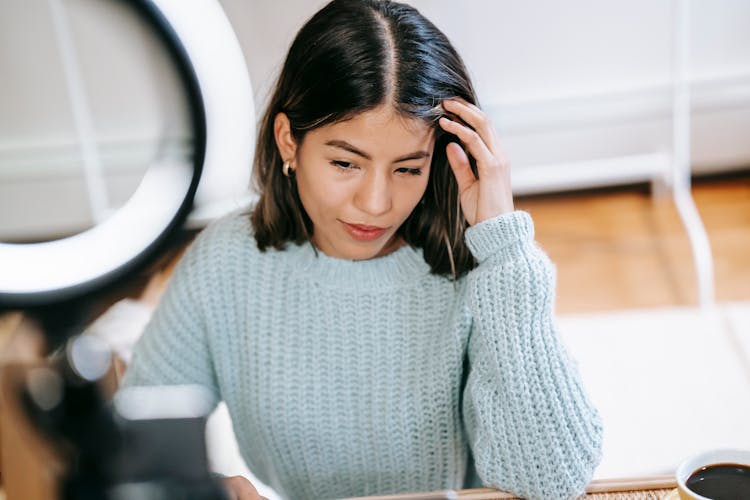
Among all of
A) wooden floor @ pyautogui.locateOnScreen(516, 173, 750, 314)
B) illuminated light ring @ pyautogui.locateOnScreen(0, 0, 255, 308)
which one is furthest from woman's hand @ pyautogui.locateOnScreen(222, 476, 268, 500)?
wooden floor @ pyautogui.locateOnScreen(516, 173, 750, 314)

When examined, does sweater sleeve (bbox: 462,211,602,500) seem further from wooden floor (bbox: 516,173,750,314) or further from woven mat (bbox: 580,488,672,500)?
wooden floor (bbox: 516,173,750,314)

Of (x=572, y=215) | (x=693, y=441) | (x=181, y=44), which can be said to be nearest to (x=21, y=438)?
(x=181, y=44)

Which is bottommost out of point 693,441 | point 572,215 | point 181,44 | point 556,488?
point 693,441

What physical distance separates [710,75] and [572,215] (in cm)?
56

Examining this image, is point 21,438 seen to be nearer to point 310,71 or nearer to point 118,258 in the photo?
point 118,258

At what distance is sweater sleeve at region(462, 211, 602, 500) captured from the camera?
81cm

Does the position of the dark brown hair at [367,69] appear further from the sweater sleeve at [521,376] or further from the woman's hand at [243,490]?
the woman's hand at [243,490]

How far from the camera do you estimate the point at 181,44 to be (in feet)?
1.06

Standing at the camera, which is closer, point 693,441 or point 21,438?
point 21,438

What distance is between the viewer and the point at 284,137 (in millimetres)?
887

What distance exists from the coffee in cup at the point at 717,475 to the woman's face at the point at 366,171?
353mm

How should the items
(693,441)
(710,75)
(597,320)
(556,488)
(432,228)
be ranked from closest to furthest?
(556,488) < (432,228) < (693,441) < (597,320) < (710,75)

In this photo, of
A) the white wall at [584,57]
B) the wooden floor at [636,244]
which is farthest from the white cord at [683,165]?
the white wall at [584,57]

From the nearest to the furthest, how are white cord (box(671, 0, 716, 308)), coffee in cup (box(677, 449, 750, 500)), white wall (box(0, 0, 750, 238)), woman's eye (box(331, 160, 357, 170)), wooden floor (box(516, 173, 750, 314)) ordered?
1. coffee in cup (box(677, 449, 750, 500))
2. woman's eye (box(331, 160, 357, 170))
3. white cord (box(671, 0, 716, 308))
4. wooden floor (box(516, 173, 750, 314))
5. white wall (box(0, 0, 750, 238))
